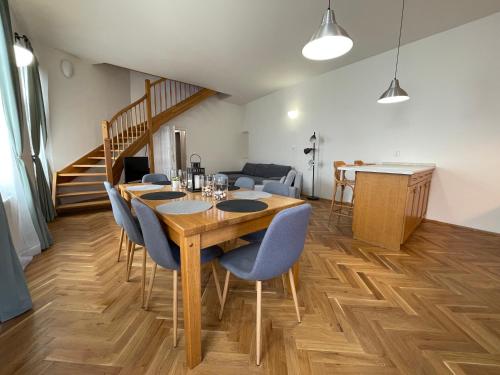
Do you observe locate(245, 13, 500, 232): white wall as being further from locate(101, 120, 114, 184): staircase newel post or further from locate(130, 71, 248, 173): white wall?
locate(101, 120, 114, 184): staircase newel post

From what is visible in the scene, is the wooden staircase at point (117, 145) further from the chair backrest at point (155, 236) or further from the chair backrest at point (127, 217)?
the chair backrest at point (155, 236)

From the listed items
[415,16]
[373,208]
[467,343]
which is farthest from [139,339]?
[415,16]

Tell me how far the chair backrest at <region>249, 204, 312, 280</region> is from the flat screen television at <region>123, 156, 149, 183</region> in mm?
4568

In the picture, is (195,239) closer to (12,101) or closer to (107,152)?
(12,101)

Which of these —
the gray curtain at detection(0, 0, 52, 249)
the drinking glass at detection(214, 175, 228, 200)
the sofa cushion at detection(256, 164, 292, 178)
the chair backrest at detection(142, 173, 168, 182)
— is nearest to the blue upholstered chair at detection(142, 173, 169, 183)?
the chair backrest at detection(142, 173, 168, 182)

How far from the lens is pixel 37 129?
3244 mm

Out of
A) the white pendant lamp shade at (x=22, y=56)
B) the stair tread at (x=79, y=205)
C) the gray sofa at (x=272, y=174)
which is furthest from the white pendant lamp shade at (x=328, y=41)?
the stair tread at (x=79, y=205)

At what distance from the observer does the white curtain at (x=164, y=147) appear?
6.13 m

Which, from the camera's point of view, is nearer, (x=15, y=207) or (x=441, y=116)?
(x=15, y=207)

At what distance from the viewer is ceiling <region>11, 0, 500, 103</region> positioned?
105 inches

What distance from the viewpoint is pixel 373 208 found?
2.65 meters

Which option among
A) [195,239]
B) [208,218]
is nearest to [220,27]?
[208,218]

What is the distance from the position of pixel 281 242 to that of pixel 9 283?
1.94 metres

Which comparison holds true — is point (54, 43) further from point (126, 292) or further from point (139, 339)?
point (139, 339)
